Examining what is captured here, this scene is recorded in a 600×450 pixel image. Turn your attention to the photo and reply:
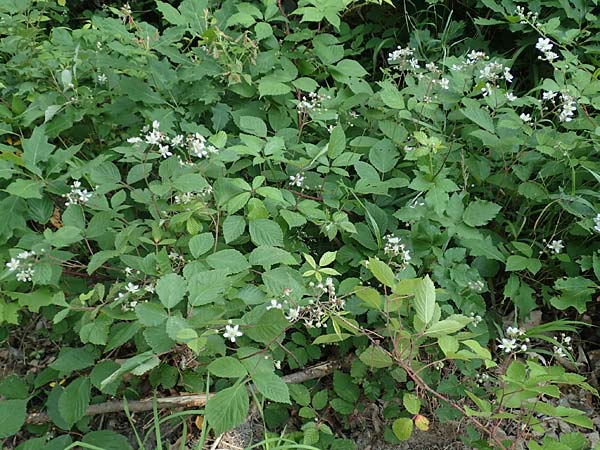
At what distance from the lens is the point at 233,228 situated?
1.58 m

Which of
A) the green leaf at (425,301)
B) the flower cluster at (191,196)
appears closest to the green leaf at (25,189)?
the flower cluster at (191,196)

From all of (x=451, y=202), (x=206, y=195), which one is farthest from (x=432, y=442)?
(x=206, y=195)

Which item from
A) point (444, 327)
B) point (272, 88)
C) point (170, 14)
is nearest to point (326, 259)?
point (444, 327)

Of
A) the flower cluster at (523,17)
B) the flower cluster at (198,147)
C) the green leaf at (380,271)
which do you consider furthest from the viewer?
the flower cluster at (523,17)

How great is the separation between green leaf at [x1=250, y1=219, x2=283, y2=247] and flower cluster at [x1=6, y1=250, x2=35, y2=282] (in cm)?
59

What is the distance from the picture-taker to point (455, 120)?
7.13 feet

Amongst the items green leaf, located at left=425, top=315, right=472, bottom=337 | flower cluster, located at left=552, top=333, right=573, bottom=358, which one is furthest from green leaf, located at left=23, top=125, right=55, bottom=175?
flower cluster, located at left=552, top=333, right=573, bottom=358

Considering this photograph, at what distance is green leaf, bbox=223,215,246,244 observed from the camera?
1.57 meters

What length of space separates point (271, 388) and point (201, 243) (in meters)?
0.46

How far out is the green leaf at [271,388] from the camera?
1200 mm

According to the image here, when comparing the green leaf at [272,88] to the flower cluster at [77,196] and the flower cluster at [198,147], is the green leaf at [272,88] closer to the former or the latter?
the flower cluster at [198,147]

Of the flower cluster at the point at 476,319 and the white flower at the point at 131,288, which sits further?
the flower cluster at the point at 476,319

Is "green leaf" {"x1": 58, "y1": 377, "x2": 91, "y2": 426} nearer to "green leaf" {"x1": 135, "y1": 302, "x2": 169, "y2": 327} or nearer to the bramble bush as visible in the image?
the bramble bush

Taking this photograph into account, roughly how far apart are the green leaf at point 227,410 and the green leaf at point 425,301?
1.42 ft
